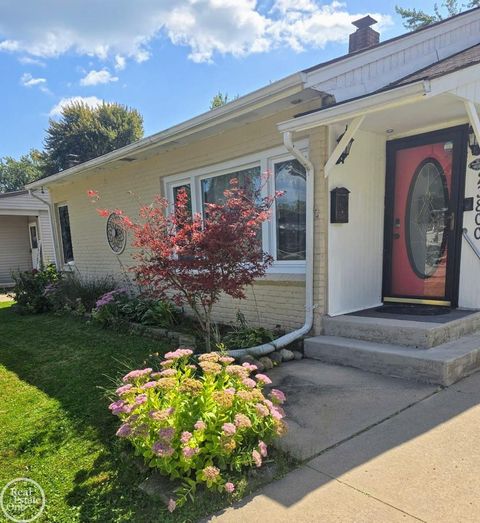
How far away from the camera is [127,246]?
7.57 m

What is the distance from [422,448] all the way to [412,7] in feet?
82.0

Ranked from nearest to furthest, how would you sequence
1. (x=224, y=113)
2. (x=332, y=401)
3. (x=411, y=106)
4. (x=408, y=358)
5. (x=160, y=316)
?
(x=332, y=401), (x=408, y=358), (x=411, y=106), (x=224, y=113), (x=160, y=316)

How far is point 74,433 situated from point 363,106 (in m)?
3.71

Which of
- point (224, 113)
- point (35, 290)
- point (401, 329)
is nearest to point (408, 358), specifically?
point (401, 329)

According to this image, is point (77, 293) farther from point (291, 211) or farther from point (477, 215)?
point (477, 215)

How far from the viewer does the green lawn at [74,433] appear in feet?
6.38

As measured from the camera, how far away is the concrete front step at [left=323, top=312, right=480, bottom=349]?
11.5 feet

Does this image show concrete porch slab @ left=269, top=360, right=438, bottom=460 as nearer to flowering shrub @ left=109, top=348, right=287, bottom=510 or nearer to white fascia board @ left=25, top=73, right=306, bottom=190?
flowering shrub @ left=109, top=348, right=287, bottom=510

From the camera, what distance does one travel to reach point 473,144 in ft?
13.4

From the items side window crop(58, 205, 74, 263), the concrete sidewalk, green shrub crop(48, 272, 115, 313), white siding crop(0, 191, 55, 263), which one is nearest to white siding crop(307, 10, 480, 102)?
the concrete sidewalk

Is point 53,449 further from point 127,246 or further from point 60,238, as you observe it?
point 60,238

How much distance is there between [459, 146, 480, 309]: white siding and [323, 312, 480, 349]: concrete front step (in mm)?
305

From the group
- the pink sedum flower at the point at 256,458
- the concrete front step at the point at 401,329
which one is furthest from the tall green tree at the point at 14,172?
the pink sedum flower at the point at 256,458

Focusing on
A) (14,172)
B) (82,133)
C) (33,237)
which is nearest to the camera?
(33,237)
